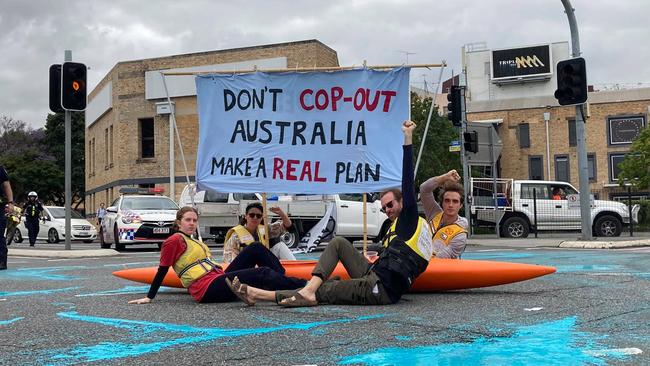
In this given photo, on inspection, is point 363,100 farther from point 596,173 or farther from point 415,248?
point 596,173

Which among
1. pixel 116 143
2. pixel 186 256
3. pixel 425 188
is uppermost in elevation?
pixel 116 143

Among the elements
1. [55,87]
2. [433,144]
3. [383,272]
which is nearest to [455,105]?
[55,87]

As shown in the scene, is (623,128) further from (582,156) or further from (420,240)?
(420,240)

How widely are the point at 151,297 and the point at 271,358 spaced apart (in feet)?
9.87

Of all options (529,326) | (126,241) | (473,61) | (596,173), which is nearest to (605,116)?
(596,173)

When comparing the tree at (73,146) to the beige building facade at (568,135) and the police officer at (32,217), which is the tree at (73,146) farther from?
the police officer at (32,217)

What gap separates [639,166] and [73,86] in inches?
1259

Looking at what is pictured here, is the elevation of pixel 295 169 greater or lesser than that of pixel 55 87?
lesser

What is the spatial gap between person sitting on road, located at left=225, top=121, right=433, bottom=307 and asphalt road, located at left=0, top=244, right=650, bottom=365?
0.12 meters

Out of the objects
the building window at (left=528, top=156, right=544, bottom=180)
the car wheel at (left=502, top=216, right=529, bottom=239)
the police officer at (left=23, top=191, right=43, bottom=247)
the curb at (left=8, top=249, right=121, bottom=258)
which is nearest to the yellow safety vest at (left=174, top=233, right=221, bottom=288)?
the curb at (left=8, top=249, right=121, bottom=258)

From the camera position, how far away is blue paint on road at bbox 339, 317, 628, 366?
13.9ft

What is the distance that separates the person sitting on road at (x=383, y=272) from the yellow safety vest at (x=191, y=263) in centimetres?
59

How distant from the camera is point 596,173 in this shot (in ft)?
161

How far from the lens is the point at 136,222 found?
19.1 metres
